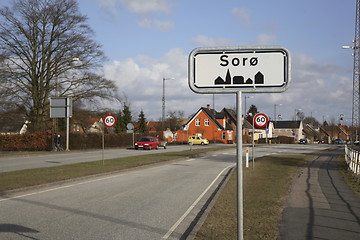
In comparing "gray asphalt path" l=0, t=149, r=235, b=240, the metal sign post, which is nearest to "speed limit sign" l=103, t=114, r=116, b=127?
"gray asphalt path" l=0, t=149, r=235, b=240

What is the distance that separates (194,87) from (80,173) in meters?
12.5

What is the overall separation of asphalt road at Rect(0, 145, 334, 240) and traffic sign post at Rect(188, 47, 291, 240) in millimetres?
3397

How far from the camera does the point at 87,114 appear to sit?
39.2 m

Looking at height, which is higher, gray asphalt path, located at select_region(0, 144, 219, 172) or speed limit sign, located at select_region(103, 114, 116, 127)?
speed limit sign, located at select_region(103, 114, 116, 127)

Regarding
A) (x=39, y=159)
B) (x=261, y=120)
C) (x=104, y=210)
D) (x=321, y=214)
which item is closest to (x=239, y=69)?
(x=321, y=214)

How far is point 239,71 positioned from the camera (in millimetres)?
3854

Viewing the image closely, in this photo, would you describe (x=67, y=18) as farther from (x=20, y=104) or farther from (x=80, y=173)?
(x=80, y=173)

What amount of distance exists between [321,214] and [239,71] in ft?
18.2

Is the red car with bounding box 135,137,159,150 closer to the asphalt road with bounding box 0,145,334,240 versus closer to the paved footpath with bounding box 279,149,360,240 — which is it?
the asphalt road with bounding box 0,145,334,240

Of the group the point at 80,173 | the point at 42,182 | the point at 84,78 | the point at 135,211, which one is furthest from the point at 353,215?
the point at 84,78

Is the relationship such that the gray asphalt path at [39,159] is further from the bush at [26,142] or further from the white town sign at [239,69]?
the white town sign at [239,69]

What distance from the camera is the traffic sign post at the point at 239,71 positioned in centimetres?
379

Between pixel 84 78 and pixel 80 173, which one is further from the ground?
pixel 84 78

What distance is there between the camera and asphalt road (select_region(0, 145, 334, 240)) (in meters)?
6.57
